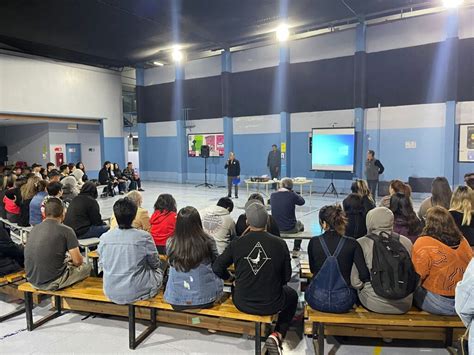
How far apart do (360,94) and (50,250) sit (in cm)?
996

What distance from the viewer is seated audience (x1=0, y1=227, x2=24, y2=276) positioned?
361 cm

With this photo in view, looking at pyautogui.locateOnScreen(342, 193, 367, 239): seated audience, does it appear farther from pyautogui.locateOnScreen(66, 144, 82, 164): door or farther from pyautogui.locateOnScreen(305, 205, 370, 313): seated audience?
pyautogui.locateOnScreen(66, 144, 82, 164): door

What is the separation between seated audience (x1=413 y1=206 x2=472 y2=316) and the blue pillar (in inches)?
346

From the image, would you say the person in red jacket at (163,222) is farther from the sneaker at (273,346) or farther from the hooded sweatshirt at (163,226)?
the sneaker at (273,346)

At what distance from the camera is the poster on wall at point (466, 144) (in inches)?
379

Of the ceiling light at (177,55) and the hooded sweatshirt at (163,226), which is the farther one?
the ceiling light at (177,55)

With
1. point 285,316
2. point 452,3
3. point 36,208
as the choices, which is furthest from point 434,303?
point 452,3

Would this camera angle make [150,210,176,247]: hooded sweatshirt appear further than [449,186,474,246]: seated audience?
Yes

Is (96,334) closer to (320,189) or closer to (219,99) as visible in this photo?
(320,189)

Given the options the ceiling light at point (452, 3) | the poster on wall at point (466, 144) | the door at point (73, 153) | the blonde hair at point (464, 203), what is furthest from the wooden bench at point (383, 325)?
the door at point (73, 153)

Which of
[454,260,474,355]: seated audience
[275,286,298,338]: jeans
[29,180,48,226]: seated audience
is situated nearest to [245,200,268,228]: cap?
[275,286,298,338]: jeans

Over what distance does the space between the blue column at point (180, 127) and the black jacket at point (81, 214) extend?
10.8 m

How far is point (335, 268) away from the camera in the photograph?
8.71 ft

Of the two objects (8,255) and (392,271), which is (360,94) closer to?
(392,271)
